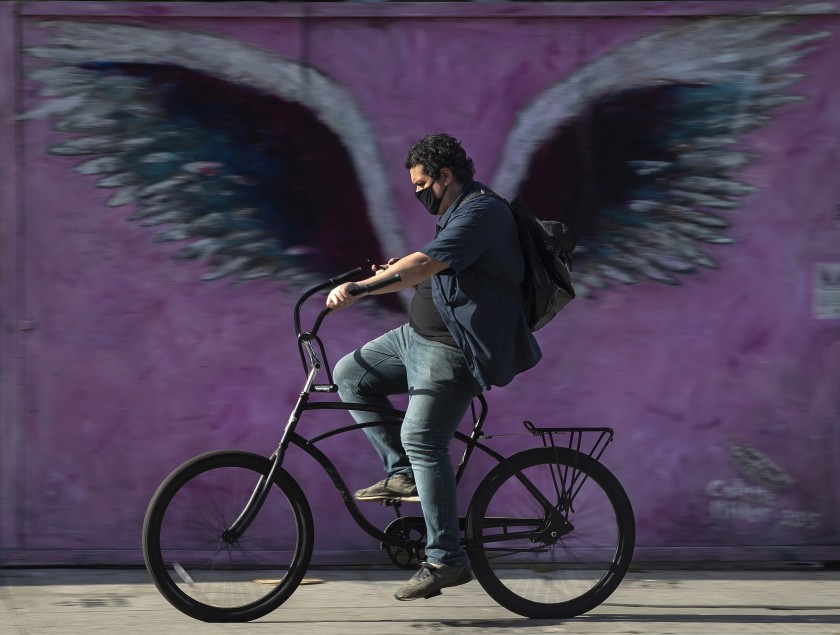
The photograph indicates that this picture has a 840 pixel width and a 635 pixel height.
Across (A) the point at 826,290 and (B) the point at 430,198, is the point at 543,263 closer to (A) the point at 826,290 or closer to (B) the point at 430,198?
(B) the point at 430,198

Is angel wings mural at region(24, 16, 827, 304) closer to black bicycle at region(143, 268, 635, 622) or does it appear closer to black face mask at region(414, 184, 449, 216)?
black face mask at region(414, 184, 449, 216)

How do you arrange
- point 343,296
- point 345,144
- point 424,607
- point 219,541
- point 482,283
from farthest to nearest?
point 345,144
point 424,607
point 219,541
point 482,283
point 343,296

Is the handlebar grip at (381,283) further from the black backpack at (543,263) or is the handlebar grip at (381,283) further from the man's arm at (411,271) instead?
the black backpack at (543,263)

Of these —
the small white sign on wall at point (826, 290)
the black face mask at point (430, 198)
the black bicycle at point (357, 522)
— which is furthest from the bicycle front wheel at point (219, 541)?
the small white sign on wall at point (826, 290)

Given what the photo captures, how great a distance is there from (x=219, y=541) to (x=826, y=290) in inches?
128

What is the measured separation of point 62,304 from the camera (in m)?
6.46

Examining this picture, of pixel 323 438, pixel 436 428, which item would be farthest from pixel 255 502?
pixel 436 428

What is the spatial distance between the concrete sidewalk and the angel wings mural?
1.51 m

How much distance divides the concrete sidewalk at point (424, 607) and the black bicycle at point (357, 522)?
0.12 meters

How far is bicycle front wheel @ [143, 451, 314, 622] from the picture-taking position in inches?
206

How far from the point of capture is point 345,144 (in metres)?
6.50

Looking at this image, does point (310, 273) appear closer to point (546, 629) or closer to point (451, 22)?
point (451, 22)

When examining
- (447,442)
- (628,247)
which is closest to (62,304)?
(447,442)

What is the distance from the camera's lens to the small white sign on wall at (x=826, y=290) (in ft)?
21.6
